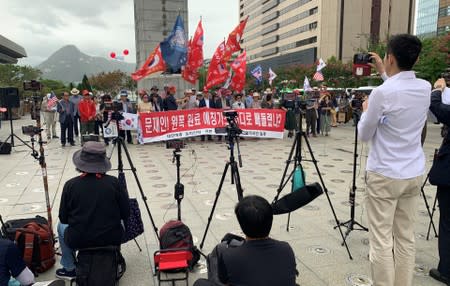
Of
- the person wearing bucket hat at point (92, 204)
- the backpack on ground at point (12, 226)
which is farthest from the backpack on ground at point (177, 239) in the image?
the backpack on ground at point (12, 226)

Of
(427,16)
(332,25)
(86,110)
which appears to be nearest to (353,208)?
(86,110)

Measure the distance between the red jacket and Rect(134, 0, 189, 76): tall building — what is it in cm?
1020

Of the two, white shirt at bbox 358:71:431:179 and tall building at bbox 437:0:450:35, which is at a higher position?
tall building at bbox 437:0:450:35

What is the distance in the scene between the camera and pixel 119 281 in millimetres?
3311

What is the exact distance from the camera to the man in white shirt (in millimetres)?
2461

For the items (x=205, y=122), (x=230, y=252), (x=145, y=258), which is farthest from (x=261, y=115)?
(x=230, y=252)

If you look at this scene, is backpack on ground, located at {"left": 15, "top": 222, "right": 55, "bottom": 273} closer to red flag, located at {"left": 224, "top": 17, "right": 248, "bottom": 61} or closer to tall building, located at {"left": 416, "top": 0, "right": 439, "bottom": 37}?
red flag, located at {"left": 224, "top": 17, "right": 248, "bottom": 61}

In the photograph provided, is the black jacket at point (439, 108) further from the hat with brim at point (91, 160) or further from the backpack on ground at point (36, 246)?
the backpack on ground at point (36, 246)

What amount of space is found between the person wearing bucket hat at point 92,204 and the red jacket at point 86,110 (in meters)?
8.72

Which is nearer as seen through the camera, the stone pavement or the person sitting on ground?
the person sitting on ground

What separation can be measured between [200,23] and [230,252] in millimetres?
11845

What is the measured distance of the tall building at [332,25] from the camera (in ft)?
209

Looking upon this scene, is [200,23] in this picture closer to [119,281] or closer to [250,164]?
[250,164]

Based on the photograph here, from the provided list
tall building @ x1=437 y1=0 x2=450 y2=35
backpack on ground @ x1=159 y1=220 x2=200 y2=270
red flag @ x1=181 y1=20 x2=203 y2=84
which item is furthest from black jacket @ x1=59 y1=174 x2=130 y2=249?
tall building @ x1=437 y1=0 x2=450 y2=35
